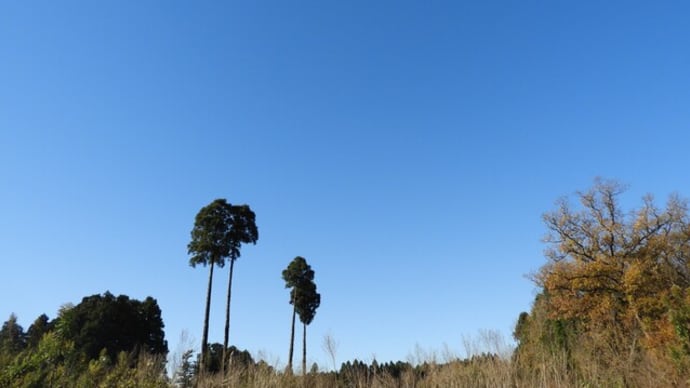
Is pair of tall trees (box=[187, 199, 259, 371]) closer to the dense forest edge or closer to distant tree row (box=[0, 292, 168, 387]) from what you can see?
the dense forest edge

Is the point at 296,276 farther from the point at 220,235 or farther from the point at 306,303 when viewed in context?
the point at 220,235

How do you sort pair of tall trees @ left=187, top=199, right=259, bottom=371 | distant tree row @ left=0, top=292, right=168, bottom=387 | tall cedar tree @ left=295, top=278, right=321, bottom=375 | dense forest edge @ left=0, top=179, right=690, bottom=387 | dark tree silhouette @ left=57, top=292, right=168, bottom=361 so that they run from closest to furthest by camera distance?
dense forest edge @ left=0, top=179, right=690, bottom=387, distant tree row @ left=0, top=292, right=168, bottom=387, pair of tall trees @ left=187, top=199, right=259, bottom=371, dark tree silhouette @ left=57, top=292, right=168, bottom=361, tall cedar tree @ left=295, top=278, right=321, bottom=375

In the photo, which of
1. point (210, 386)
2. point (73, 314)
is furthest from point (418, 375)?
point (73, 314)

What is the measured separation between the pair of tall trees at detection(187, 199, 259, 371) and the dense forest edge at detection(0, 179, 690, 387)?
0.24ft

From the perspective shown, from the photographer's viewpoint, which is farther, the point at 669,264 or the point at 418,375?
the point at 669,264

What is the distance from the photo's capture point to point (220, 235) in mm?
26719

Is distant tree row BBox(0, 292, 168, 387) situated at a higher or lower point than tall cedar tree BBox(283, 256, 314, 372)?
lower

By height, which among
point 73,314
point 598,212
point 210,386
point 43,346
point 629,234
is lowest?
point 210,386

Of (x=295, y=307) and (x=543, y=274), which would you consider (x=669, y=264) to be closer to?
(x=543, y=274)

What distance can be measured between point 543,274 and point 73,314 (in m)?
35.3

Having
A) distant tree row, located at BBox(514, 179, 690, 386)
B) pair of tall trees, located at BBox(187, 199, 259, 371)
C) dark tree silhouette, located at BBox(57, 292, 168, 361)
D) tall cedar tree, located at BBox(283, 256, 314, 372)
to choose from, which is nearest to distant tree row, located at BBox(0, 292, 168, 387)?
dark tree silhouette, located at BBox(57, 292, 168, 361)

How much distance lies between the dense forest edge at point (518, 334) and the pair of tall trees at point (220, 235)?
7 cm

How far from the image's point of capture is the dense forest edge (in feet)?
36.3

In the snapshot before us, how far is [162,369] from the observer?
12.8 meters
